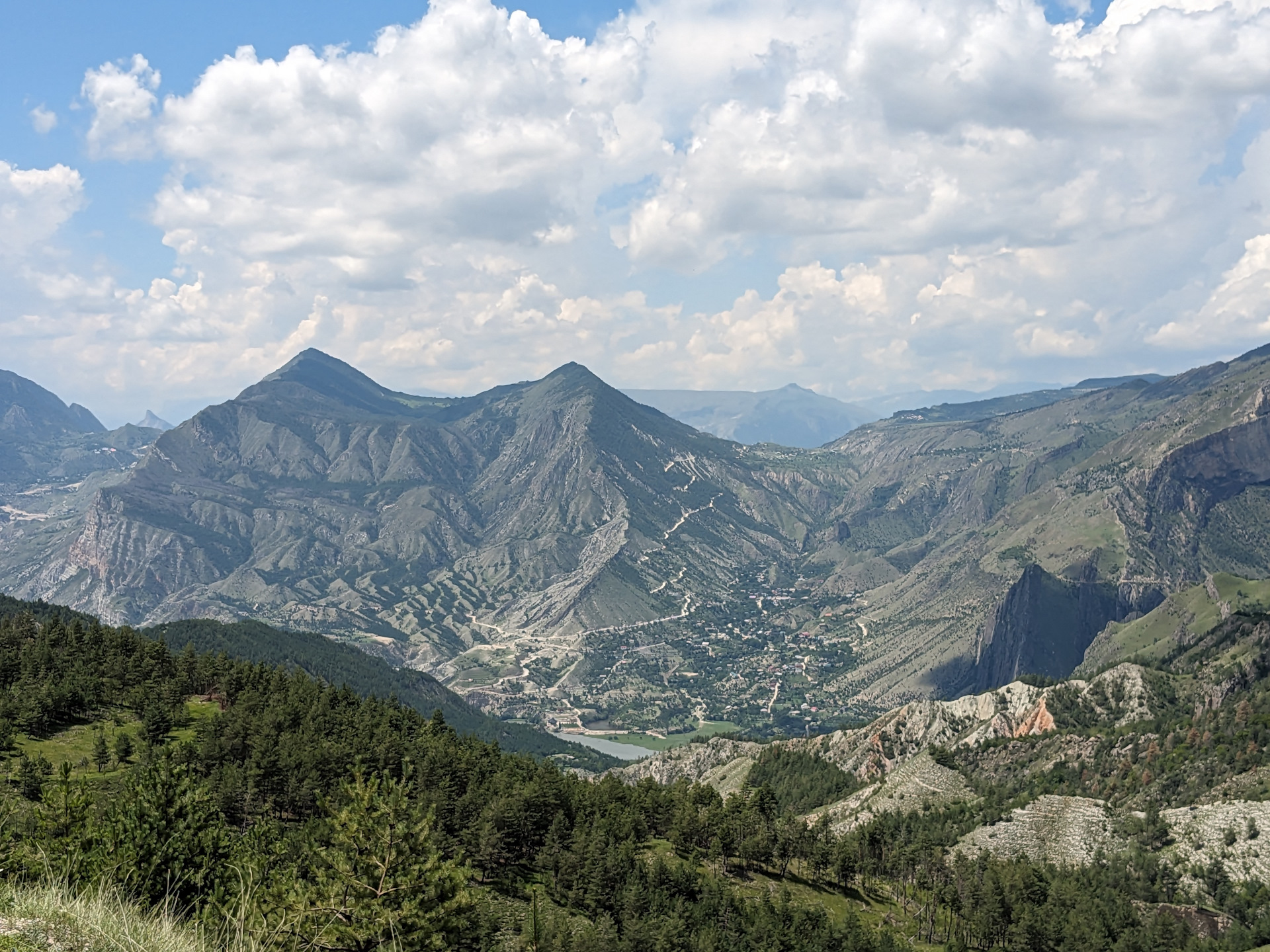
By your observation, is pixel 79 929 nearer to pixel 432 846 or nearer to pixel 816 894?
pixel 432 846

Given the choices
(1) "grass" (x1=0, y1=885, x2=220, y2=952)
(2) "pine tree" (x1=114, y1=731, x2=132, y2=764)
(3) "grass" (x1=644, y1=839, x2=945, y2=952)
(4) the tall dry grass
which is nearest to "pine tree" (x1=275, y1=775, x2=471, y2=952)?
(4) the tall dry grass

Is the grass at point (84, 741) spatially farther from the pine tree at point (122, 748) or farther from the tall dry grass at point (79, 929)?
the tall dry grass at point (79, 929)

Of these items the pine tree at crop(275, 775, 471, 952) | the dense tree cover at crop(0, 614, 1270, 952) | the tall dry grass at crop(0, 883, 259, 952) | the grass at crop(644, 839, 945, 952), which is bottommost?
the grass at crop(644, 839, 945, 952)

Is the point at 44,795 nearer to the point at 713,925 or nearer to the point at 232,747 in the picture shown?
the point at 232,747

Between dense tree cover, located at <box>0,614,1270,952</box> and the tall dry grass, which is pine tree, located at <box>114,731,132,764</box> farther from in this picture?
the tall dry grass

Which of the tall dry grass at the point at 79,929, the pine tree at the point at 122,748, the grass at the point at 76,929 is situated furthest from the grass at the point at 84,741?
the grass at the point at 76,929

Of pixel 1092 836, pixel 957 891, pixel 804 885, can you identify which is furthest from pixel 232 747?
pixel 1092 836

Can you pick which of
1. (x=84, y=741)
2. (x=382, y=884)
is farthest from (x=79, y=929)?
(x=84, y=741)
